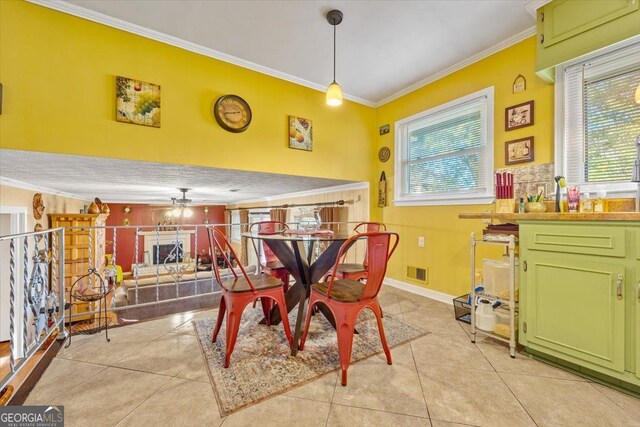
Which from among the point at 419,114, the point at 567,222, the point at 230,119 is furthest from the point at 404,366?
the point at 419,114

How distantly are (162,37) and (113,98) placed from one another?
2.41ft

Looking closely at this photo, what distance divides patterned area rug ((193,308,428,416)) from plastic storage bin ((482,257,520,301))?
0.68m

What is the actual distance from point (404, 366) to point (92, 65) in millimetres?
3311

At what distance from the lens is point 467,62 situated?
2.95 metres

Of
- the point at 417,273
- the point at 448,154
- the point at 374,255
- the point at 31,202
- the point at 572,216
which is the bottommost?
the point at 417,273

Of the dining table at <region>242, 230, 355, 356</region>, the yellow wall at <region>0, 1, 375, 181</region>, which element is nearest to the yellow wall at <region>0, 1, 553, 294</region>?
the yellow wall at <region>0, 1, 375, 181</region>

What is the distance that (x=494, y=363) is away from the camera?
1.82 meters

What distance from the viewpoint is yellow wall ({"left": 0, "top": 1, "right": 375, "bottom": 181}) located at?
200 centimetres

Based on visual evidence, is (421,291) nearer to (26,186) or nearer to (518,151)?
(518,151)

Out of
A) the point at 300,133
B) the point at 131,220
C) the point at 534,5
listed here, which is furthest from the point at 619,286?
the point at 131,220

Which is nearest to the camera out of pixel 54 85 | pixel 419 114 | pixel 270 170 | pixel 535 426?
pixel 535 426

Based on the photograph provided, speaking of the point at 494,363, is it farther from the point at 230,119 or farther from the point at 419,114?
the point at 230,119

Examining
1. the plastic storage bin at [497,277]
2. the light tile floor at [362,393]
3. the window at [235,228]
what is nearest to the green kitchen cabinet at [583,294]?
the light tile floor at [362,393]

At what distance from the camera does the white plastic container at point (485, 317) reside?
2.12 meters
